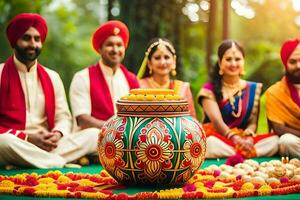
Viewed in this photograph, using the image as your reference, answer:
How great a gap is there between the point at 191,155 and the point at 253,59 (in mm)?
13545

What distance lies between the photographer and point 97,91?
23.6 feet

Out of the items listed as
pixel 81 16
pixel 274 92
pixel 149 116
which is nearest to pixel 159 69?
pixel 274 92

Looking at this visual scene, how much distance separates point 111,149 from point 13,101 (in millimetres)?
2328

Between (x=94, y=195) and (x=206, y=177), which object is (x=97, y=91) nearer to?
(x=206, y=177)

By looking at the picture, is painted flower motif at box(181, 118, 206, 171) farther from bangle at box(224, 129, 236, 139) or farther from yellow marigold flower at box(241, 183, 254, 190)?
bangle at box(224, 129, 236, 139)

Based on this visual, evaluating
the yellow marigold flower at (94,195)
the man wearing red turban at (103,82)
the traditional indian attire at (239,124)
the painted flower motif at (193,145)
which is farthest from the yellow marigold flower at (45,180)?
the traditional indian attire at (239,124)

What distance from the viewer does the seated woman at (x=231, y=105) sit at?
7344mm

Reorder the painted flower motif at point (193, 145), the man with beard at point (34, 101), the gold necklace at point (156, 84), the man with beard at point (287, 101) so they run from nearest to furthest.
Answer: the painted flower motif at point (193, 145), the man with beard at point (34, 101), the man with beard at point (287, 101), the gold necklace at point (156, 84)

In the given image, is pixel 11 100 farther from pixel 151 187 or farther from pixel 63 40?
pixel 63 40

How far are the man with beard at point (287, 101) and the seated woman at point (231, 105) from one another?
18cm

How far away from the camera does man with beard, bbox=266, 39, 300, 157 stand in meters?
7.23

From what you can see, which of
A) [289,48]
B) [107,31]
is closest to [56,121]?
[107,31]

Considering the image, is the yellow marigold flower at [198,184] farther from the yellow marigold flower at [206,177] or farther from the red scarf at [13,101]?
the red scarf at [13,101]

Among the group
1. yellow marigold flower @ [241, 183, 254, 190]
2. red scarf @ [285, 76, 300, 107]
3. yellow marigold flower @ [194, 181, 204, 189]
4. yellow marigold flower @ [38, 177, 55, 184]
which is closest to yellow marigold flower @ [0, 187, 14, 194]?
yellow marigold flower @ [38, 177, 55, 184]
